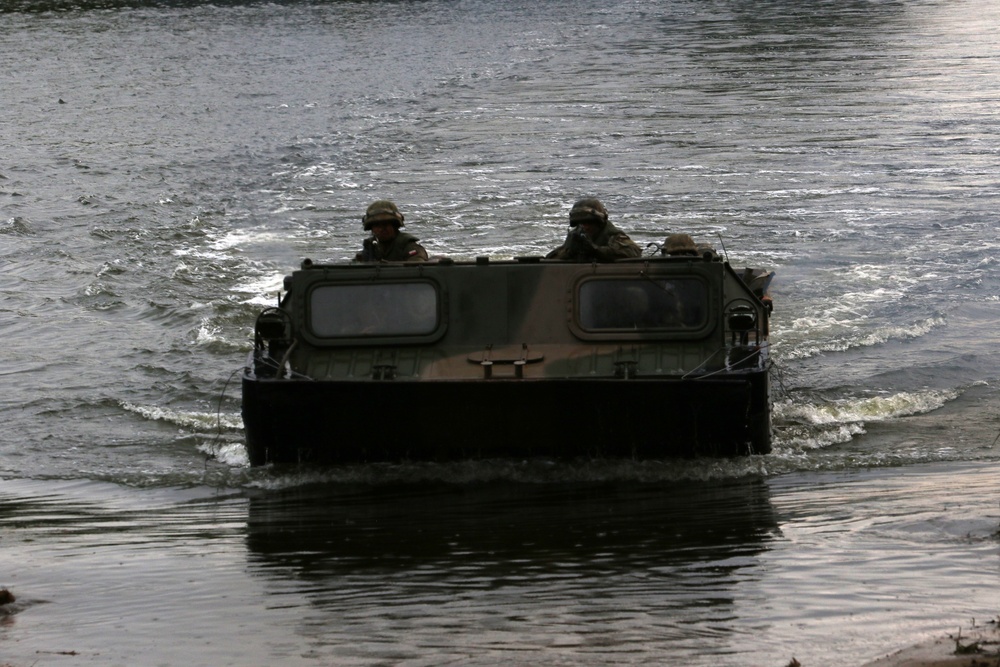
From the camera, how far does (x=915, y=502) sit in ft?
27.3

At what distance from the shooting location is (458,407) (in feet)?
30.1

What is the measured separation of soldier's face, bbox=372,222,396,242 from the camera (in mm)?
10641

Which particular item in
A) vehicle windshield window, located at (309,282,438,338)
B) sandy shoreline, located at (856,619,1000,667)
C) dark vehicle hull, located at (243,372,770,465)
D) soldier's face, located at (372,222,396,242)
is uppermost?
soldier's face, located at (372,222,396,242)

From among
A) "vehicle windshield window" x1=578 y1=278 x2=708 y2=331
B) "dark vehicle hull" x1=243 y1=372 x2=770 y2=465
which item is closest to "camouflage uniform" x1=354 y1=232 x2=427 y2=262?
"vehicle windshield window" x1=578 y1=278 x2=708 y2=331

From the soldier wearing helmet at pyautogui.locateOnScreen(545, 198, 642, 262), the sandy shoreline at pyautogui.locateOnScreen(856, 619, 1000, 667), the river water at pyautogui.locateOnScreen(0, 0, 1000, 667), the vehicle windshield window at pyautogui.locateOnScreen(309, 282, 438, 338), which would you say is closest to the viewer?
the sandy shoreline at pyautogui.locateOnScreen(856, 619, 1000, 667)

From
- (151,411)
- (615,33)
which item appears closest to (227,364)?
(151,411)

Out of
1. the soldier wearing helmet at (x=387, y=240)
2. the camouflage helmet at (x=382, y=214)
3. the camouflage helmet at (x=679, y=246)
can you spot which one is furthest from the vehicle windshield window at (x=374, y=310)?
the camouflage helmet at (x=679, y=246)

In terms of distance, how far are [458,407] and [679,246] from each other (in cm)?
261

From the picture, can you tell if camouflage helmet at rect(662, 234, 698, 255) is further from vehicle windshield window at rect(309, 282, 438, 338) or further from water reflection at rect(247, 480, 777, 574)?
water reflection at rect(247, 480, 777, 574)

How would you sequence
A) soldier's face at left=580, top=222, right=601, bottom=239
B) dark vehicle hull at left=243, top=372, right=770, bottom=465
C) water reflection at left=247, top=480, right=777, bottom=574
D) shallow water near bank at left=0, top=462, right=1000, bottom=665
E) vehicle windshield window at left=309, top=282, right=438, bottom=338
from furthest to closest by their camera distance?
soldier's face at left=580, top=222, right=601, bottom=239
vehicle windshield window at left=309, top=282, right=438, bottom=338
dark vehicle hull at left=243, top=372, right=770, bottom=465
water reflection at left=247, top=480, right=777, bottom=574
shallow water near bank at left=0, top=462, right=1000, bottom=665

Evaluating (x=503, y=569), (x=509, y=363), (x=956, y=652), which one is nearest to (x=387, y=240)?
(x=509, y=363)

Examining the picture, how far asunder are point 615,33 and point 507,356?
26.3m

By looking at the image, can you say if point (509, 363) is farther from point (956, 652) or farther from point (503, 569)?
point (956, 652)

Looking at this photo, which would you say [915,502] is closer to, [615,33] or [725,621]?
[725,621]
